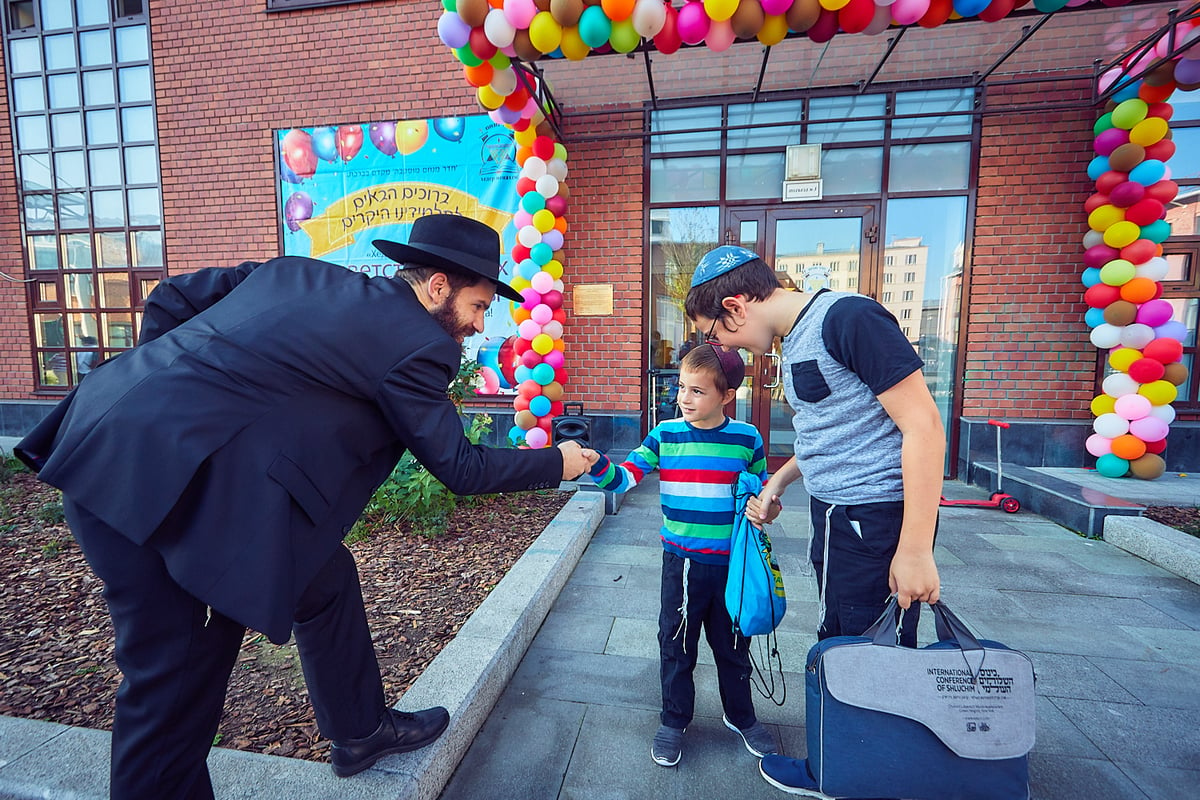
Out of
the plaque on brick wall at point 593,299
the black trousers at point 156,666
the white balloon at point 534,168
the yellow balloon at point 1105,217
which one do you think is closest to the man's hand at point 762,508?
the black trousers at point 156,666

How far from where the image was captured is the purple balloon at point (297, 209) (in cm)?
685

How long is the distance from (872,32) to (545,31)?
2.50m

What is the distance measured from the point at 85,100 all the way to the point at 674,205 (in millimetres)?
8096

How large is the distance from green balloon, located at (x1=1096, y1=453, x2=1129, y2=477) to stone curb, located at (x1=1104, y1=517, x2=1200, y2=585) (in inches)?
56.7

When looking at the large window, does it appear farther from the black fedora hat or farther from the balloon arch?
the black fedora hat

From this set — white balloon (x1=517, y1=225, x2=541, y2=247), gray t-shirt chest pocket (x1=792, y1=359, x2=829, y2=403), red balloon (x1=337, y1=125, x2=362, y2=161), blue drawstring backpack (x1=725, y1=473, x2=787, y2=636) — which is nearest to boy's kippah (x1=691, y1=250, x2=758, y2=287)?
gray t-shirt chest pocket (x1=792, y1=359, x2=829, y2=403)

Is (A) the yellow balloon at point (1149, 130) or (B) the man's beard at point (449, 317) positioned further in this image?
(A) the yellow balloon at point (1149, 130)

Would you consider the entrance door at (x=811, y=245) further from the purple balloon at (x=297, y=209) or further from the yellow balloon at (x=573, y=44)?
the purple balloon at (x=297, y=209)

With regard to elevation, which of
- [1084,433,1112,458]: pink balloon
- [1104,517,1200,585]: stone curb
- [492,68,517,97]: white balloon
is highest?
[492,68,517,97]: white balloon

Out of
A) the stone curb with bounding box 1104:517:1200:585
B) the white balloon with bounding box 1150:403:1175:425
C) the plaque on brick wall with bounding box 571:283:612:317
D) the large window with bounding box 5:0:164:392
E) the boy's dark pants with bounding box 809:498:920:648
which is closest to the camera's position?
the boy's dark pants with bounding box 809:498:920:648

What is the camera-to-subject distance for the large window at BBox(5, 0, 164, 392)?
7082 mm

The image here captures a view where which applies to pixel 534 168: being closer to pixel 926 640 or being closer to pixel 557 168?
pixel 557 168

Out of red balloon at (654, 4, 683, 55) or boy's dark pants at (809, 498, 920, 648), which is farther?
red balloon at (654, 4, 683, 55)

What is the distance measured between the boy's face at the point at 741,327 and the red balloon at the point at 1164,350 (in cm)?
562
